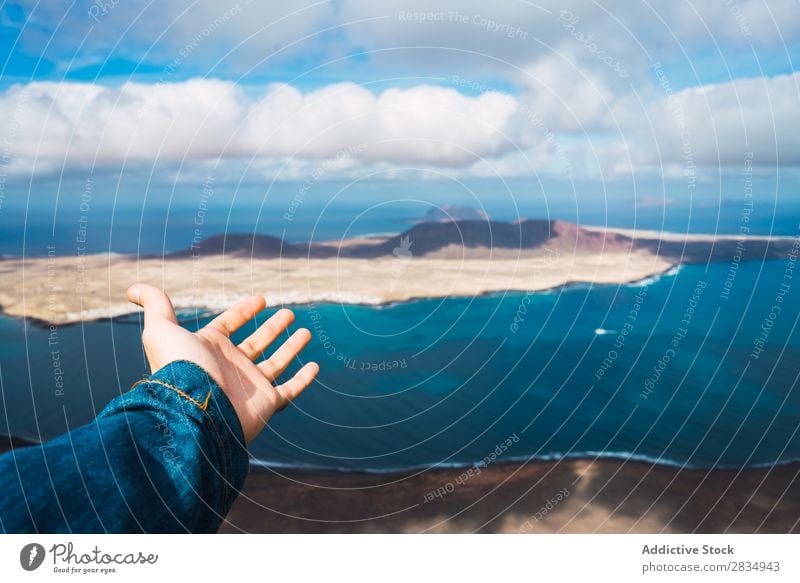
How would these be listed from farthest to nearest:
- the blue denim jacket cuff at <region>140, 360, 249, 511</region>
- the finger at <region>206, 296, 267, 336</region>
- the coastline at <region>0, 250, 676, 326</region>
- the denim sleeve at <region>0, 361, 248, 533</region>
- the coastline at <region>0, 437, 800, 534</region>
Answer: the coastline at <region>0, 250, 676, 326</region>
the coastline at <region>0, 437, 800, 534</region>
the finger at <region>206, 296, 267, 336</region>
the blue denim jacket cuff at <region>140, 360, 249, 511</region>
the denim sleeve at <region>0, 361, 248, 533</region>

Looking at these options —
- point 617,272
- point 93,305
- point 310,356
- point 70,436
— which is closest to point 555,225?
point 617,272

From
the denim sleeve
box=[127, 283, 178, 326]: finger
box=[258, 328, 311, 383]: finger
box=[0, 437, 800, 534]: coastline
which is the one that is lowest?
box=[0, 437, 800, 534]: coastline

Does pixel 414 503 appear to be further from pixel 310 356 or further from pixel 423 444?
pixel 310 356

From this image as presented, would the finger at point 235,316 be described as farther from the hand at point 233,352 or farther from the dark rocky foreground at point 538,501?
the dark rocky foreground at point 538,501

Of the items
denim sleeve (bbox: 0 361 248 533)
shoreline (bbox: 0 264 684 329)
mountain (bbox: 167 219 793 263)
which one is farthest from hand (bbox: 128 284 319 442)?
mountain (bbox: 167 219 793 263)

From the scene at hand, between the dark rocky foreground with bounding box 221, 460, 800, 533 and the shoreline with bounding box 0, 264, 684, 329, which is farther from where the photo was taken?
the shoreline with bounding box 0, 264, 684, 329

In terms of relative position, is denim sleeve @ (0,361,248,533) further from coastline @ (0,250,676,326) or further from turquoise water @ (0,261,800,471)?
coastline @ (0,250,676,326)

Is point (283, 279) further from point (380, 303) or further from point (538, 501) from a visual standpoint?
point (538, 501)
